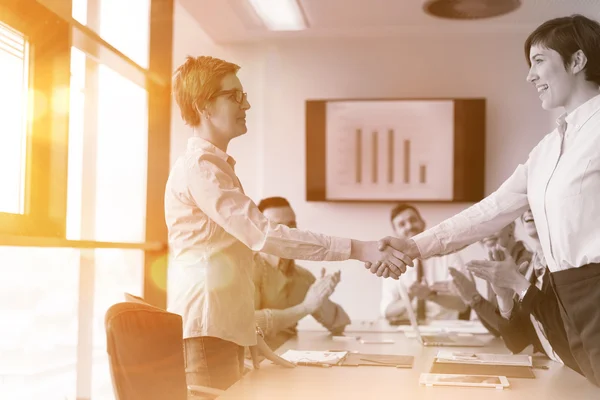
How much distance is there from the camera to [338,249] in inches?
86.7

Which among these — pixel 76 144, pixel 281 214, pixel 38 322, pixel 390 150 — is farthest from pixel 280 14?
pixel 38 322

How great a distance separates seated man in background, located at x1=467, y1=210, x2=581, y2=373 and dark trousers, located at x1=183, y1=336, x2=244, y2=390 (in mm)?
819

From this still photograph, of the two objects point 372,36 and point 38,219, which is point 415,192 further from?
point 38,219

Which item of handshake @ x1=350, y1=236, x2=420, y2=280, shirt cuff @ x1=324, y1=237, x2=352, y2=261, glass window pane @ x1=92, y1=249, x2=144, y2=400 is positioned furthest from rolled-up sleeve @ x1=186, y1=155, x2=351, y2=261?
glass window pane @ x1=92, y1=249, x2=144, y2=400

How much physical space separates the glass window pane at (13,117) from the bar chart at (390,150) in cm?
259

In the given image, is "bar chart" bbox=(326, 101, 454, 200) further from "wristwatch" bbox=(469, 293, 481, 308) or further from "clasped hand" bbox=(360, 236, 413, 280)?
"clasped hand" bbox=(360, 236, 413, 280)

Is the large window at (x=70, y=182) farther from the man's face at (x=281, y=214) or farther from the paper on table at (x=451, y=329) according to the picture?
the paper on table at (x=451, y=329)

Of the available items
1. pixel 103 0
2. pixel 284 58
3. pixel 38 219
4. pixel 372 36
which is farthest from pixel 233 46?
pixel 38 219

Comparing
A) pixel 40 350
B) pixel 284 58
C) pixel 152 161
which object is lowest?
pixel 40 350

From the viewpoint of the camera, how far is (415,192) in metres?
5.34

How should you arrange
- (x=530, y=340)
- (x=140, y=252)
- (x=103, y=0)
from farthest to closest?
(x=140, y=252)
(x=103, y=0)
(x=530, y=340)

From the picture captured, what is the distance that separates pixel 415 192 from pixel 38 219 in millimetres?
2866

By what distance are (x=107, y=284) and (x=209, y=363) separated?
2.61m

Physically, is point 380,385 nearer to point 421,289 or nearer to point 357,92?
point 421,289
